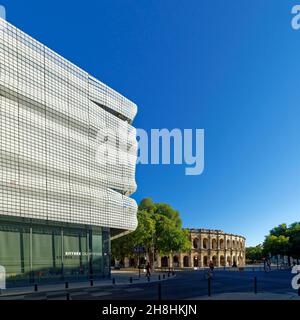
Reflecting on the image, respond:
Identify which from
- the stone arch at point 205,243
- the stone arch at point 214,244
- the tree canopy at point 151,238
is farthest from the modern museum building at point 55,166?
the stone arch at point 214,244

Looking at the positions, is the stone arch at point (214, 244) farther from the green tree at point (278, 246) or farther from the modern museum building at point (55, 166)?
the modern museum building at point (55, 166)

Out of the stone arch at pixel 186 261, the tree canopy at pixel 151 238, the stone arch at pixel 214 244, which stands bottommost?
the stone arch at pixel 186 261

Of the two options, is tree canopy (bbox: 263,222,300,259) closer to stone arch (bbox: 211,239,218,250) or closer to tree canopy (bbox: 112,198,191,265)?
stone arch (bbox: 211,239,218,250)

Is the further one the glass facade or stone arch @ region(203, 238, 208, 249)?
stone arch @ region(203, 238, 208, 249)

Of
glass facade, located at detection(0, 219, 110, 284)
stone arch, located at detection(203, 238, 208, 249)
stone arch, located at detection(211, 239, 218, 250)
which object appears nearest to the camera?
glass facade, located at detection(0, 219, 110, 284)

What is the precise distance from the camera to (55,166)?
42812mm

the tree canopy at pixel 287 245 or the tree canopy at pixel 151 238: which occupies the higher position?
the tree canopy at pixel 151 238

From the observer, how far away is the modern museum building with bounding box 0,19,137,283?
3762 centimetres

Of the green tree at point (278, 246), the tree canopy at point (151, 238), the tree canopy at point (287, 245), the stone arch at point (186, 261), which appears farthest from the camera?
the stone arch at point (186, 261)

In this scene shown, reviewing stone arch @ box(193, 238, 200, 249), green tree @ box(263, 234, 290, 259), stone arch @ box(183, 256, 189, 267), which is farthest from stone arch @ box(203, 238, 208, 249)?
green tree @ box(263, 234, 290, 259)

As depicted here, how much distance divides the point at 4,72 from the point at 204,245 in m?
102

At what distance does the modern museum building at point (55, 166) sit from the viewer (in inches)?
1481
